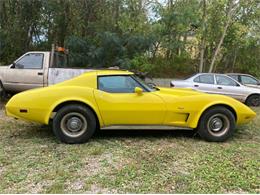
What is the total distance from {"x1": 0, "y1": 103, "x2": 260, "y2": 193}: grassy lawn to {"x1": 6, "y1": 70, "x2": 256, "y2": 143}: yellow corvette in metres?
0.31

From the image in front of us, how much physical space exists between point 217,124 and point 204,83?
5.69 metres

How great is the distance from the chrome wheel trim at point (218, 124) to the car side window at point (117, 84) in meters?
1.43

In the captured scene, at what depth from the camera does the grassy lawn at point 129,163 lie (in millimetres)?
3773

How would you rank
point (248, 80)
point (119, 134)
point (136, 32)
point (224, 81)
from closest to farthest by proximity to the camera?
point (119, 134)
point (224, 81)
point (248, 80)
point (136, 32)

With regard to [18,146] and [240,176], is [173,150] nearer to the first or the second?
[240,176]

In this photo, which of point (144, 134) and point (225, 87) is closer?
point (144, 134)

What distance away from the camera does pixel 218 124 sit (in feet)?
18.8

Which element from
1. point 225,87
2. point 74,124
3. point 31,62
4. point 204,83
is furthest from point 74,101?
point 225,87

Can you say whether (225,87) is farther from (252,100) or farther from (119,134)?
(119,134)

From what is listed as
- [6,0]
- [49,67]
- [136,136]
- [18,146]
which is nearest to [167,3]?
[6,0]

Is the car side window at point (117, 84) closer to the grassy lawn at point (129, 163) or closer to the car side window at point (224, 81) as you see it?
the grassy lawn at point (129, 163)

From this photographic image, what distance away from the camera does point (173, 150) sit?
512 centimetres

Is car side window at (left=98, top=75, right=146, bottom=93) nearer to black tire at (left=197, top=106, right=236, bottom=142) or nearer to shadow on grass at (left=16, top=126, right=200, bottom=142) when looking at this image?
shadow on grass at (left=16, top=126, right=200, bottom=142)

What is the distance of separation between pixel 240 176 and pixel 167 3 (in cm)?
1365
